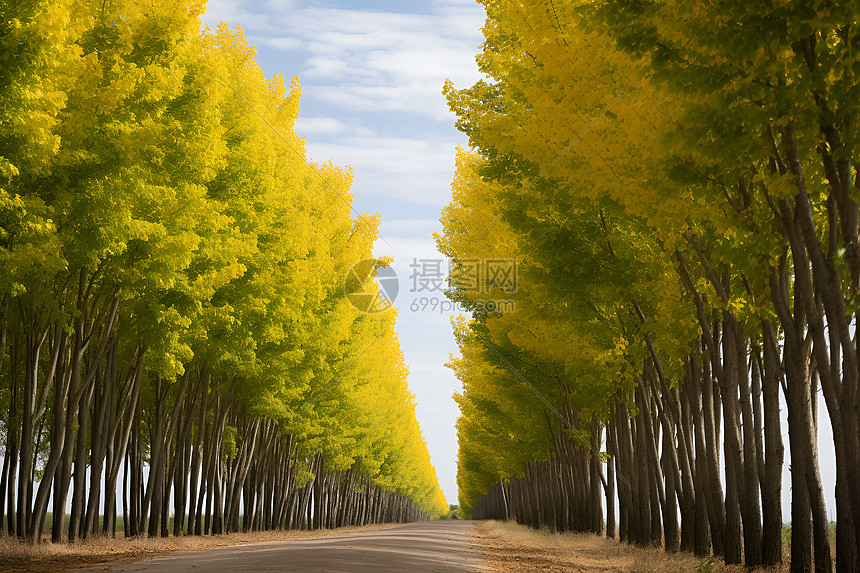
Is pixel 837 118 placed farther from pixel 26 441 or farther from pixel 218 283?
pixel 26 441

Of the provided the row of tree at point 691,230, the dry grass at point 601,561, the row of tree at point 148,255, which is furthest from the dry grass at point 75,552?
the row of tree at point 691,230

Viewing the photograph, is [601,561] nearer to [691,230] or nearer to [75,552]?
[691,230]

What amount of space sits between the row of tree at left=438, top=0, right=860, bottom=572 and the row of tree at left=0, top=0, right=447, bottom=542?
5678 millimetres

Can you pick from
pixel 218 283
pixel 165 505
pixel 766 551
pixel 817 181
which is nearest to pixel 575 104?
pixel 817 181

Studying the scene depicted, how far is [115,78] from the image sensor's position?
13.3 meters

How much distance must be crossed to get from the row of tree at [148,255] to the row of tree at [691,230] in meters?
5.68

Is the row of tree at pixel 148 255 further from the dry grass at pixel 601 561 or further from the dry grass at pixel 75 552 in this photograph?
the dry grass at pixel 601 561

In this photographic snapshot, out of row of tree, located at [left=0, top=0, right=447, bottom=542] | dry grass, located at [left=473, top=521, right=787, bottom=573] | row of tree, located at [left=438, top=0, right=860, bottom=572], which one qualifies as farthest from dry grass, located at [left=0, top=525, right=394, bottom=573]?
row of tree, located at [left=438, top=0, right=860, bottom=572]

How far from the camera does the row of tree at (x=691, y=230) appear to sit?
278 inches

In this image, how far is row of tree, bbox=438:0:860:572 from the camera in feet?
23.2

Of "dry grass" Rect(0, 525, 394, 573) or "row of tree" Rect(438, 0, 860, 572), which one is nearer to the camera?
"row of tree" Rect(438, 0, 860, 572)

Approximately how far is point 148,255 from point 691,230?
9791 mm

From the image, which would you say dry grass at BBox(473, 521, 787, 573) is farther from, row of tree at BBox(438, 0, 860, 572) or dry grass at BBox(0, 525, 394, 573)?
dry grass at BBox(0, 525, 394, 573)

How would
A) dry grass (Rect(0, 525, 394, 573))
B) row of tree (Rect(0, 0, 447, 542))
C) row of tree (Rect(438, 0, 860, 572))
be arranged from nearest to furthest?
1. row of tree (Rect(438, 0, 860, 572))
2. dry grass (Rect(0, 525, 394, 573))
3. row of tree (Rect(0, 0, 447, 542))
